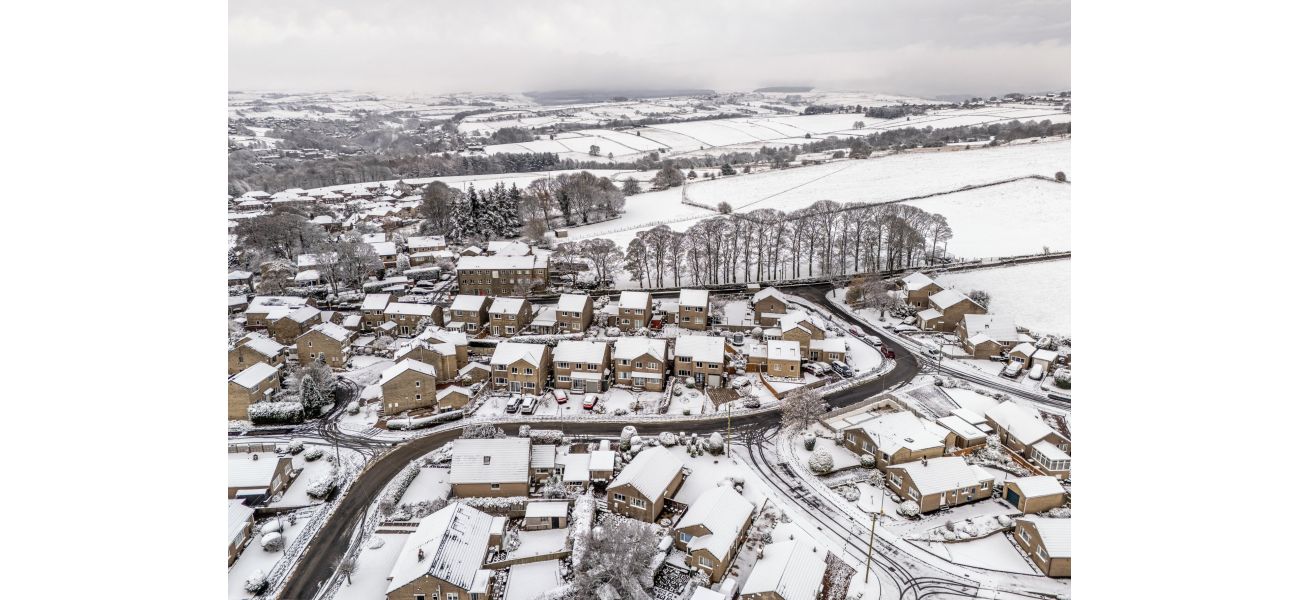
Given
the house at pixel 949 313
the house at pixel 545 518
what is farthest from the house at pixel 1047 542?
the house at pixel 949 313

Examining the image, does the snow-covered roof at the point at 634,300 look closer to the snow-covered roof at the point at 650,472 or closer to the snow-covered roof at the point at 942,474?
the snow-covered roof at the point at 650,472

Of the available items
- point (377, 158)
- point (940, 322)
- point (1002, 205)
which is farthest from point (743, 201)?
point (377, 158)

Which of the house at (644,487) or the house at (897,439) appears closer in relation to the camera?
the house at (644,487)

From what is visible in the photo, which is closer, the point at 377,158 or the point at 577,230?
the point at 577,230

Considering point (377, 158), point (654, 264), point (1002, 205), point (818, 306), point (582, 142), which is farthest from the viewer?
point (582, 142)

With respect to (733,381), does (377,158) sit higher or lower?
higher

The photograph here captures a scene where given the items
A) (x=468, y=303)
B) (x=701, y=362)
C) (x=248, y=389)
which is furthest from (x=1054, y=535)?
(x=248, y=389)

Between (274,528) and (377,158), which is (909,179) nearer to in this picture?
(274,528)

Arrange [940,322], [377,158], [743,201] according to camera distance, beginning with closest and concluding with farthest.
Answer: [940,322] < [743,201] < [377,158]
